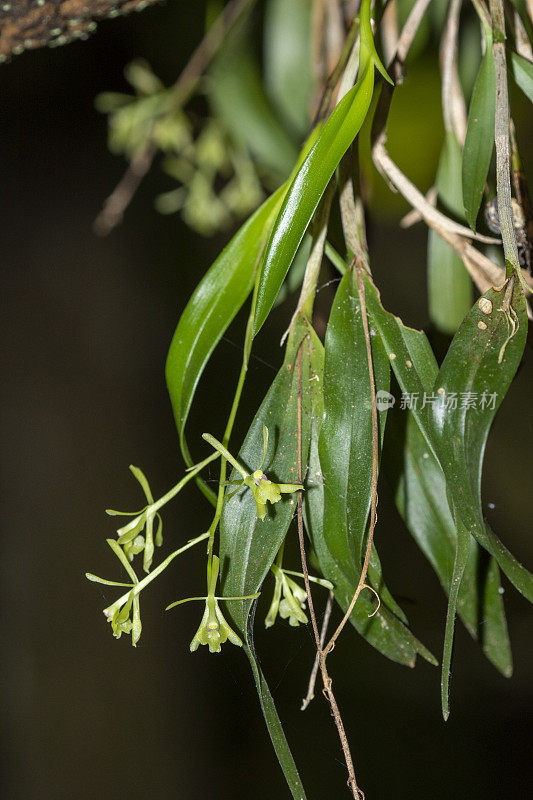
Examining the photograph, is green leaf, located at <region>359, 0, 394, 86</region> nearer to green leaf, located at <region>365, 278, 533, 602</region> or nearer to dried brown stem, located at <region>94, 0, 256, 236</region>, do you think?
green leaf, located at <region>365, 278, 533, 602</region>

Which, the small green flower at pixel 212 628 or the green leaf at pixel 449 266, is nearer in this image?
the small green flower at pixel 212 628

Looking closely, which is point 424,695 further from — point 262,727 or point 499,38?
point 499,38

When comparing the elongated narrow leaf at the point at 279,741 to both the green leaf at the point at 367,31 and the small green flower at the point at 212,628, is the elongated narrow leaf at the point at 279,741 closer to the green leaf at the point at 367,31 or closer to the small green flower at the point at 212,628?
the small green flower at the point at 212,628

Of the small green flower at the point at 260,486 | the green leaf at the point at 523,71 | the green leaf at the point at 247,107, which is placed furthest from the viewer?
the green leaf at the point at 247,107

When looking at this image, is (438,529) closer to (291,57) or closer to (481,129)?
(481,129)

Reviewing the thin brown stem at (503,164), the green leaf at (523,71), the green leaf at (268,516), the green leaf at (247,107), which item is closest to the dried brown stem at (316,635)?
the green leaf at (268,516)

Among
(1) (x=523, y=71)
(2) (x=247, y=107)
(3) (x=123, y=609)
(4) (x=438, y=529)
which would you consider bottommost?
(4) (x=438, y=529)

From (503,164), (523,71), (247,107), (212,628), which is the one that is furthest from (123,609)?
(247,107)
